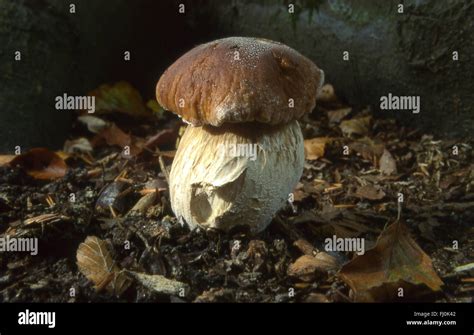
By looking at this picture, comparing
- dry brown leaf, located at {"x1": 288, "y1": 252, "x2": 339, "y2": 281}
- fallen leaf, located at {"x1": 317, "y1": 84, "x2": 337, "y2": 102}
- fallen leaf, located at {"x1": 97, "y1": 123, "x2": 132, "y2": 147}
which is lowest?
dry brown leaf, located at {"x1": 288, "y1": 252, "x2": 339, "y2": 281}

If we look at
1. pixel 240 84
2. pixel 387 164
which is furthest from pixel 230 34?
pixel 240 84

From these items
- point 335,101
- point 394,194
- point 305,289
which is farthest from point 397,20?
point 305,289

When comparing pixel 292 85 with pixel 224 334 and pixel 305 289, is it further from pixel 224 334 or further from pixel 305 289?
pixel 224 334

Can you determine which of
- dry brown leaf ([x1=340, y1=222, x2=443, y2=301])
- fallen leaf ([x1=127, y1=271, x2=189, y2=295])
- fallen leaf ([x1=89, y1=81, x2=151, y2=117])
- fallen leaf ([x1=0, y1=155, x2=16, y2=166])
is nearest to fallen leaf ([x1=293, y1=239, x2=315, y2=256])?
dry brown leaf ([x1=340, y1=222, x2=443, y2=301])

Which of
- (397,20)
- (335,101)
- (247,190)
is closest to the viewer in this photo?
(247,190)

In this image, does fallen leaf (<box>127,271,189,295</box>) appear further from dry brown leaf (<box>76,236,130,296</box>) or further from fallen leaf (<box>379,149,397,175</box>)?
fallen leaf (<box>379,149,397,175</box>)

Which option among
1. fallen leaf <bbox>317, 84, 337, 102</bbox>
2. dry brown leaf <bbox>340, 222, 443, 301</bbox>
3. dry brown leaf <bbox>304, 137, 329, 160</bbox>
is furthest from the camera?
fallen leaf <bbox>317, 84, 337, 102</bbox>
